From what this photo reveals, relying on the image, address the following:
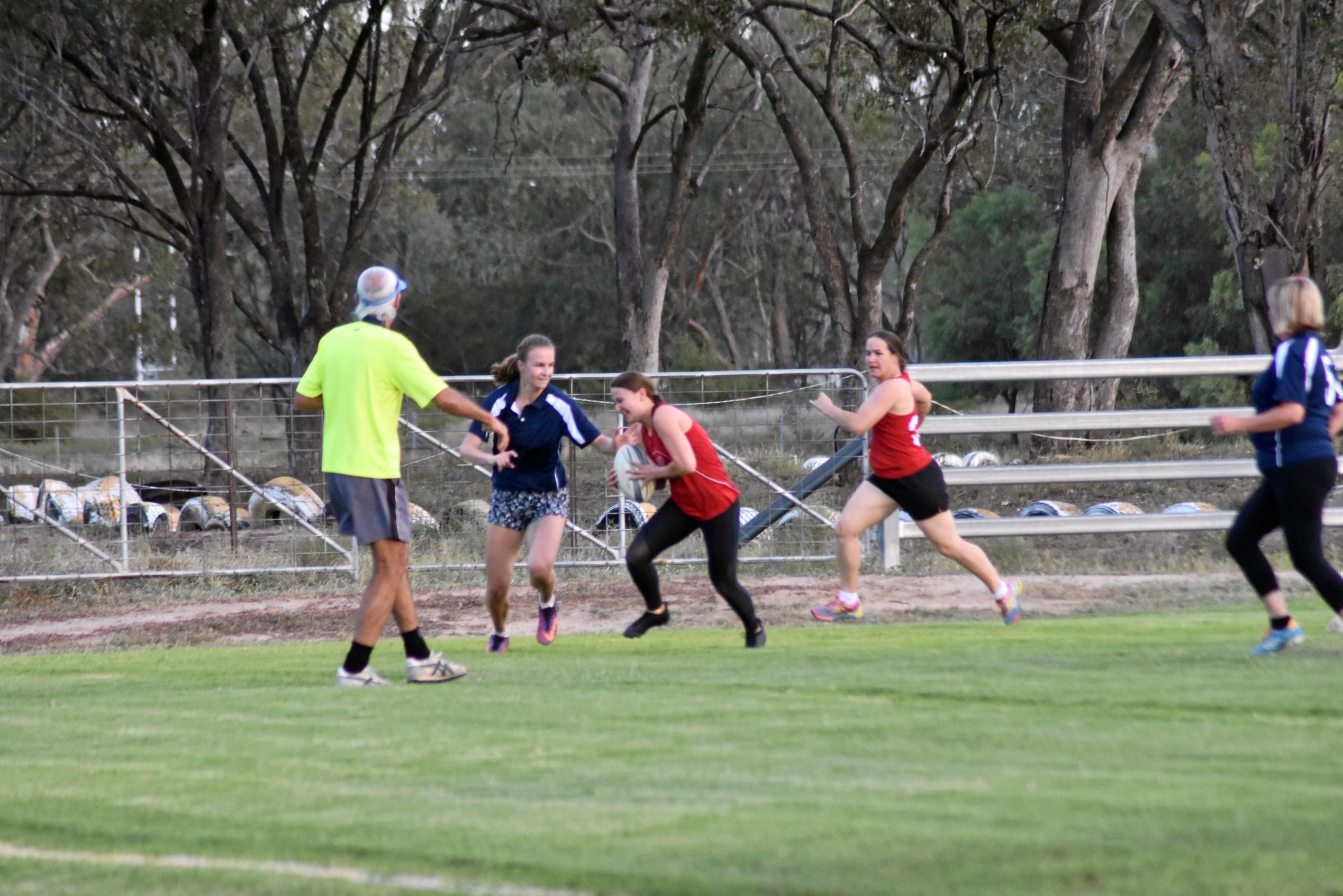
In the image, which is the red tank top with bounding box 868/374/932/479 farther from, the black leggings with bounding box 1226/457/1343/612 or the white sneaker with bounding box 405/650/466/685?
the white sneaker with bounding box 405/650/466/685

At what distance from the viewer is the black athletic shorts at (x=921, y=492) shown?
9.22m

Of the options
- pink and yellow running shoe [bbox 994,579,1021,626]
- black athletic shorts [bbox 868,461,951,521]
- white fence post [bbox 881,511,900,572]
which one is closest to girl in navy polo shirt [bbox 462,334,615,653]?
black athletic shorts [bbox 868,461,951,521]

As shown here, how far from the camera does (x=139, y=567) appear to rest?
13.6 m

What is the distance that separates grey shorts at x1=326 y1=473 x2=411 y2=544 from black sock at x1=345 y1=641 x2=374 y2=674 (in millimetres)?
570

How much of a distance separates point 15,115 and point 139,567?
17.6m

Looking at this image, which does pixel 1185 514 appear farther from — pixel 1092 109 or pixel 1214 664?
pixel 1092 109

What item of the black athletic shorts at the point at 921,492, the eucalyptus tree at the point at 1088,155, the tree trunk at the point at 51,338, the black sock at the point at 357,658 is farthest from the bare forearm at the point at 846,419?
the tree trunk at the point at 51,338

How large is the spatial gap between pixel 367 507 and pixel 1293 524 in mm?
4466

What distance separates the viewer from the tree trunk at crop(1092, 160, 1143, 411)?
2289cm

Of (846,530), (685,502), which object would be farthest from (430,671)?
(846,530)

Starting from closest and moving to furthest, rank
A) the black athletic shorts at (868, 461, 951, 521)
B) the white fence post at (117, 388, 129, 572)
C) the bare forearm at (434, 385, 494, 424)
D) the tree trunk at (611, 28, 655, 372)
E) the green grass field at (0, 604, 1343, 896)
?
the green grass field at (0, 604, 1343, 896), the bare forearm at (434, 385, 494, 424), the black athletic shorts at (868, 461, 951, 521), the white fence post at (117, 388, 129, 572), the tree trunk at (611, 28, 655, 372)

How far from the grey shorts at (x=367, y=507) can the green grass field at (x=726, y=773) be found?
79 cm

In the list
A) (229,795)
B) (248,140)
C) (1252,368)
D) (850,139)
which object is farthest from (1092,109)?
(248,140)

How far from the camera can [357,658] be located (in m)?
7.41
